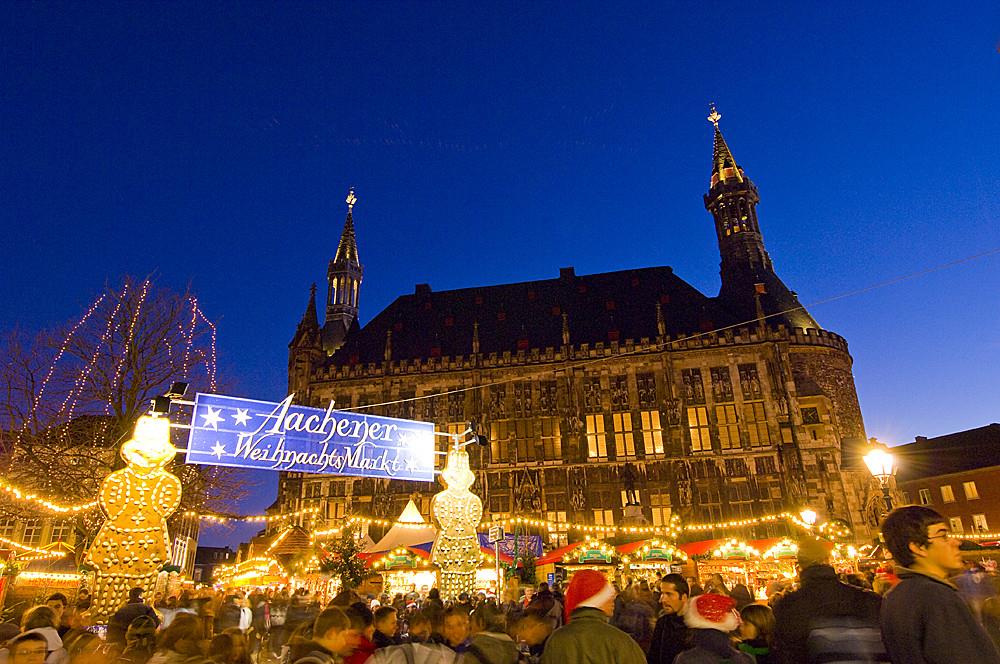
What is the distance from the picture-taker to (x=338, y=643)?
3.58 meters

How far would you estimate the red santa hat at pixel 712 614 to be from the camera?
3.33 meters

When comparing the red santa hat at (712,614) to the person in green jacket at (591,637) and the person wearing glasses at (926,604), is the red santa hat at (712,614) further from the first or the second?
the person wearing glasses at (926,604)

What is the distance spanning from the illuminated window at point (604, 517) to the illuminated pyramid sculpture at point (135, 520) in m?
23.0

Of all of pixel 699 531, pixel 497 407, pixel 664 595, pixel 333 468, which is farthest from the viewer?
pixel 497 407

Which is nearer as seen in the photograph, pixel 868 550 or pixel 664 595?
pixel 664 595

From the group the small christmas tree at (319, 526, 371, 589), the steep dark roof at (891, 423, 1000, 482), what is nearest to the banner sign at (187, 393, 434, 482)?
the small christmas tree at (319, 526, 371, 589)

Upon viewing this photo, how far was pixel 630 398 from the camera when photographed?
3000cm

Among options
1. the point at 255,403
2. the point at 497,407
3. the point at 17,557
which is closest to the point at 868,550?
the point at 497,407

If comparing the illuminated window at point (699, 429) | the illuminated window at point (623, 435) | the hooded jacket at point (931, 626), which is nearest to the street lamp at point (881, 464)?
the hooded jacket at point (931, 626)

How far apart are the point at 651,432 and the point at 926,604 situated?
27449 millimetres

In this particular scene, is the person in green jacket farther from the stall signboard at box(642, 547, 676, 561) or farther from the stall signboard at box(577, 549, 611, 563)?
the stall signboard at box(642, 547, 676, 561)

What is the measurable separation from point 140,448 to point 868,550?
83.3 feet

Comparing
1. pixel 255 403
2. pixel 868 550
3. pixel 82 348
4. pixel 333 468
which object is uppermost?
pixel 82 348

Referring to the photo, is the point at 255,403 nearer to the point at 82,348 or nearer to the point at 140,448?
the point at 140,448
